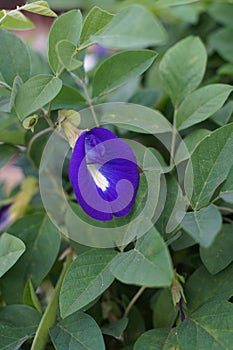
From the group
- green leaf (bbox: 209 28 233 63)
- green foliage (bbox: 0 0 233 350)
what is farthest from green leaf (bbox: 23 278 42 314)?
green leaf (bbox: 209 28 233 63)

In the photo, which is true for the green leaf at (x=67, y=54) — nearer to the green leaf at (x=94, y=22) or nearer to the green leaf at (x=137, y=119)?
the green leaf at (x=94, y=22)

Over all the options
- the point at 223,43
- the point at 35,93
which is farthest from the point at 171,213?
the point at 223,43

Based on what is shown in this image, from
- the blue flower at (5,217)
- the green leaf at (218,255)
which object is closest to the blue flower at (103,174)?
the green leaf at (218,255)

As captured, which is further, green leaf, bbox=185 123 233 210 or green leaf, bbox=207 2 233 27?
green leaf, bbox=207 2 233 27

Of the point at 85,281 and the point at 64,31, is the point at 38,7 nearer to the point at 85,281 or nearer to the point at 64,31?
the point at 64,31

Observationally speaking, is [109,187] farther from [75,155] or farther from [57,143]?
[57,143]

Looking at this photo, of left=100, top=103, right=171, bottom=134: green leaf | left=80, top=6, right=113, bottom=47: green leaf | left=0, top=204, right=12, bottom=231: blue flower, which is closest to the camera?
left=80, top=6, right=113, bottom=47: green leaf

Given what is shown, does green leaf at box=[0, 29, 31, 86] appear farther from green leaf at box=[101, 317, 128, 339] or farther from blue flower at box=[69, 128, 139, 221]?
green leaf at box=[101, 317, 128, 339]
